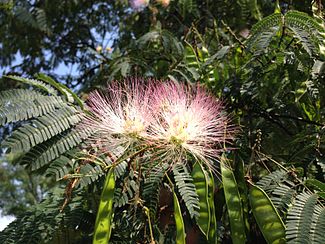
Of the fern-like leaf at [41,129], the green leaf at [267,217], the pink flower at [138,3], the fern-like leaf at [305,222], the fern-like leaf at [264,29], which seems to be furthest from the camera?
the pink flower at [138,3]

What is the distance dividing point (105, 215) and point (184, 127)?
0.44m

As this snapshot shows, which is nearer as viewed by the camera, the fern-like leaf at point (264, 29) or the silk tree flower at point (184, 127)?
the silk tree flower at point (184, 127)

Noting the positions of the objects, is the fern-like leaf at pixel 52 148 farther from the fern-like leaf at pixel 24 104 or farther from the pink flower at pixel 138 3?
the pink flower at pixel 138 3

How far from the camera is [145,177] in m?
2.05

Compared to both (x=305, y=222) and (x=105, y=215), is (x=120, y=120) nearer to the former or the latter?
(x=105, y=215)

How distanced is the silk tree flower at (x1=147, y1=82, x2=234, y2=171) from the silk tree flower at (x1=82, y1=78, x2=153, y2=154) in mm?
39

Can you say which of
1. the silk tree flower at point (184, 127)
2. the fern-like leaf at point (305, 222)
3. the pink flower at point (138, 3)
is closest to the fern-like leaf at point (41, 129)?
the silk tree flower at point (184, 127)

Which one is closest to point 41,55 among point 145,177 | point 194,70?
point 194,70

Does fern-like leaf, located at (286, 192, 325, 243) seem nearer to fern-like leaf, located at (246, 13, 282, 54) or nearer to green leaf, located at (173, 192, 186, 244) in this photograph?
green leaf, located at (173, 192, 186, 244)

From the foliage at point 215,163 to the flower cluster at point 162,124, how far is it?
0.19 ft

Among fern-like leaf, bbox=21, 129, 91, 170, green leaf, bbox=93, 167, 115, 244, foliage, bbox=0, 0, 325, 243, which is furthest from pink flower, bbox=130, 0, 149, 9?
green leaf, bbox=93, 167, 115, 244

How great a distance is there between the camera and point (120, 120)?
6.72 ft

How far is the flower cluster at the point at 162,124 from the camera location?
1974mm

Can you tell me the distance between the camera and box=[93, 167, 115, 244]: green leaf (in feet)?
5.76
